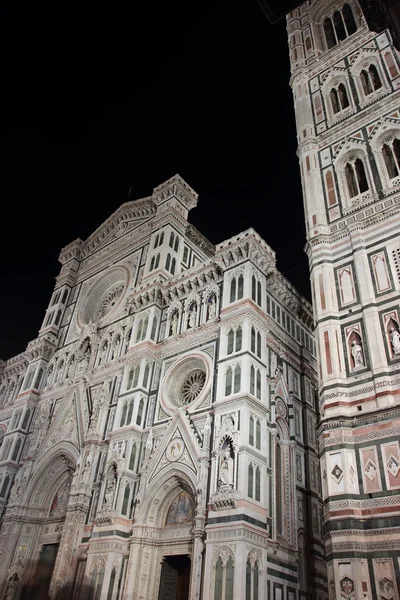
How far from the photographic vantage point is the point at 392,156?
59.9ft

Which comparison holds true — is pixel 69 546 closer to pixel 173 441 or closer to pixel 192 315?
pixel 173 441

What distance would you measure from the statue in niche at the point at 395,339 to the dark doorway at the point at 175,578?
10223mm

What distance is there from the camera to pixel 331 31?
2658cm

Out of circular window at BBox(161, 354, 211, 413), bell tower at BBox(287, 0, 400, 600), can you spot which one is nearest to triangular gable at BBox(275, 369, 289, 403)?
circular window at BBox(161, 354, 211, 413)

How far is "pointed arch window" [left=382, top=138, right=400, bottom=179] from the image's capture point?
58.4 feet

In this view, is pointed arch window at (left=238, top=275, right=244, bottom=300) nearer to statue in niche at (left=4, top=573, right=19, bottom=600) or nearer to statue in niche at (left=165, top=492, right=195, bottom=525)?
statue in niche at (left=165, top=492, right=195, bottom=525)

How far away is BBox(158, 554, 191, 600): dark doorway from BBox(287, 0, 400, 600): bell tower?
24.0ft

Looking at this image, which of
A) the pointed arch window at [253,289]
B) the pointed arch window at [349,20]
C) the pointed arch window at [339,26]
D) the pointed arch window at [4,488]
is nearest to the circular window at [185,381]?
the pointed arch window at [253,289]

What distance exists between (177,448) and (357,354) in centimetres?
788

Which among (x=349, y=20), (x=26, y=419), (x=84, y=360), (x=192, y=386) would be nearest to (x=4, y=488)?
(x=26, y=419)

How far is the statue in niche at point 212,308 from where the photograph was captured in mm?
21406

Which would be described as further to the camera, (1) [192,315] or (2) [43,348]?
(2) [43,348]

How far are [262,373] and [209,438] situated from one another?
3.28m

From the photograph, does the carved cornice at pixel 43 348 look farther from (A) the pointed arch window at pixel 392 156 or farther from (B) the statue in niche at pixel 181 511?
(A) the pointed arch window at pixel 392 156
